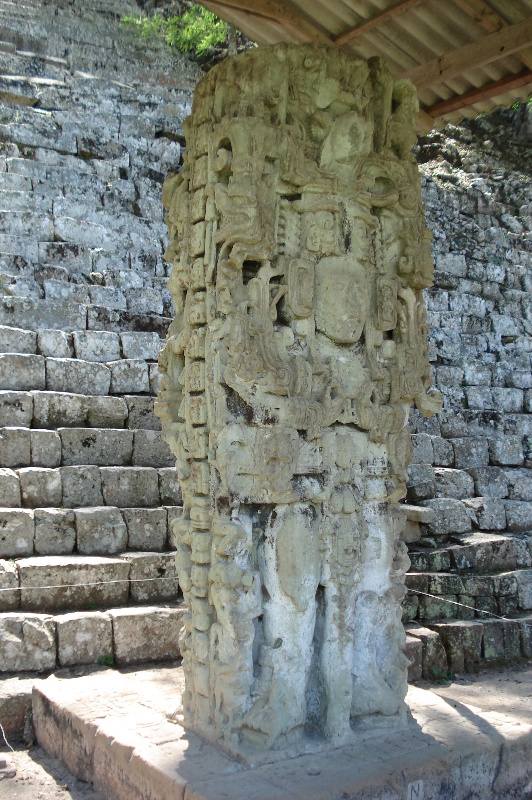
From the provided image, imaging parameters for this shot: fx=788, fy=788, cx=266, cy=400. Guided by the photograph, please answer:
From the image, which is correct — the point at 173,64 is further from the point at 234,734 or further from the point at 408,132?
the point at 234,734

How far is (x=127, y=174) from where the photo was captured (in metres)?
11.8

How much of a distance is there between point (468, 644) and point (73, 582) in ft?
11.4

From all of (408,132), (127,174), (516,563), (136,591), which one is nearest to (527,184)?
(127,174)

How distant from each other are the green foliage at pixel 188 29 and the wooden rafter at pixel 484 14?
1425 centimetres

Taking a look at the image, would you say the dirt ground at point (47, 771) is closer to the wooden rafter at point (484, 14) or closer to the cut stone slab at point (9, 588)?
the cut stone slab at point (9, 588)

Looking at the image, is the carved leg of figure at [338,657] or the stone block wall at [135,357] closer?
the carved leg of figure at [338,657]

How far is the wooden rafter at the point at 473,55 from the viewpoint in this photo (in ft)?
16.9

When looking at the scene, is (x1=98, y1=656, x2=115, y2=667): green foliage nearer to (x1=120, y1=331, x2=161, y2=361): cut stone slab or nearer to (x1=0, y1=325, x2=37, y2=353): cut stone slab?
(x1=0, y1=325, x2=37, y2=353): cut stone slab

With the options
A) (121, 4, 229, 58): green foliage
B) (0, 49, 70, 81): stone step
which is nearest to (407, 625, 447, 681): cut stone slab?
(0, 49, 70, 81): stone step

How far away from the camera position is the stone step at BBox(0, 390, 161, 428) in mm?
7418

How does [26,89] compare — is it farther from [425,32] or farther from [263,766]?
[263,766]

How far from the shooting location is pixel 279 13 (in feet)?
17.3

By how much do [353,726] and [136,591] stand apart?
2.44 metres

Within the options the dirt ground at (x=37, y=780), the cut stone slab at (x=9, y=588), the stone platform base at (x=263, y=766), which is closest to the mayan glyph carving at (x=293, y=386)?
the stone platform base at (x=263, y=766)
